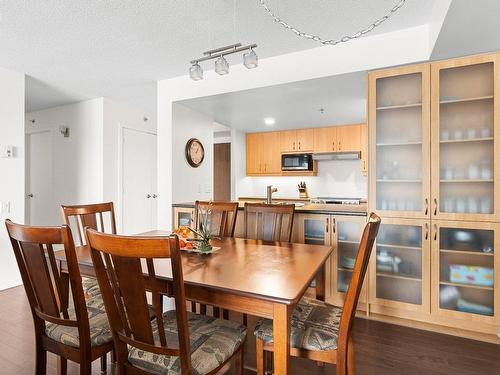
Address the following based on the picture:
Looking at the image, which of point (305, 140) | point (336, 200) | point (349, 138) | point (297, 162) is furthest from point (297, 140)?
point (336, 200)

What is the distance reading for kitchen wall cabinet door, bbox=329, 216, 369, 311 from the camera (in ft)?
8.79

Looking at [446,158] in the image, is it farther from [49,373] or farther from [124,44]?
[49,373]

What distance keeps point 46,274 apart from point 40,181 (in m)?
4.46

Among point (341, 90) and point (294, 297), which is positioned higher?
point (341, 90)

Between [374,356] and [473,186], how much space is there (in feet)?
4.95

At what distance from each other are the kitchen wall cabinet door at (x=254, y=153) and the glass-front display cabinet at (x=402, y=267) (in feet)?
11.4

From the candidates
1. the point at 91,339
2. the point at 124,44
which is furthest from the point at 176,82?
the point at 91,339

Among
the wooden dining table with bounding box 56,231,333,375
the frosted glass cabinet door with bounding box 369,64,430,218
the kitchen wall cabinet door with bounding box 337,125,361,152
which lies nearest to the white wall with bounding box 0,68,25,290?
the wooden dining table with bounding box 56,231,333,375

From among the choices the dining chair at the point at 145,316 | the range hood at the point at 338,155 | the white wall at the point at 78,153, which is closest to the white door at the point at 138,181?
the white wall at the point at 78,153

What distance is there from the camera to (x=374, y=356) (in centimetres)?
198

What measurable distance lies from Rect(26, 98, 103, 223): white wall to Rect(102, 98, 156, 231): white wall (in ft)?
0.22

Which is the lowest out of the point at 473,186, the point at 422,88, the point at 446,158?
the point at 473,186

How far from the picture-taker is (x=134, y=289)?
1101mm

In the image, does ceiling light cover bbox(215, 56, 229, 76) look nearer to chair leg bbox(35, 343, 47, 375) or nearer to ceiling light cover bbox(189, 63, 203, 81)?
ceiling light cover bbox(189, 63, 203, 81)
